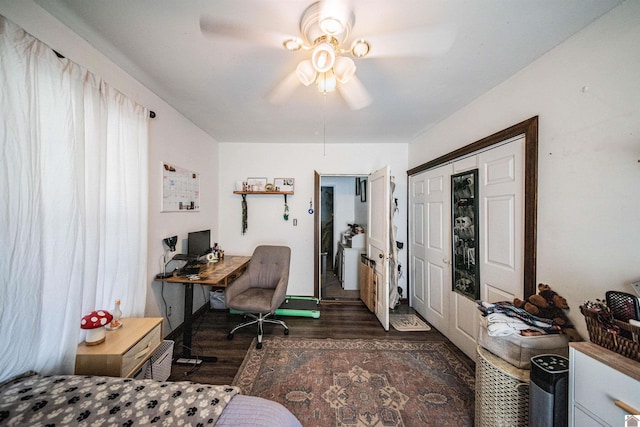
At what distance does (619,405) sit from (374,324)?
206 centimetres

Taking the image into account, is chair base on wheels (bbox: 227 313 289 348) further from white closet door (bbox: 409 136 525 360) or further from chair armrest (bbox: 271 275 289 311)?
white closet door (bbox: 409 136 525 360)

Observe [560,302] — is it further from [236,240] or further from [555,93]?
[236,240]

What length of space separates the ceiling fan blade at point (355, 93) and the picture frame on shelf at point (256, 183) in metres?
1.85

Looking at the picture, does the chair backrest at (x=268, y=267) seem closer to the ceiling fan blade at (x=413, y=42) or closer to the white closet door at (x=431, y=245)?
the white closet door at (x=431, y=245)

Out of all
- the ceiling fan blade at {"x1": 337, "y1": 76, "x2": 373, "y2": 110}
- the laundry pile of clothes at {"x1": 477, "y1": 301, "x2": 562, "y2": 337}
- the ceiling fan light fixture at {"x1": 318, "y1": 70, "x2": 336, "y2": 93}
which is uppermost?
the ceiling fan blade at {"x1": 337, "y1": 76, "x2": 373, "y2": 110}

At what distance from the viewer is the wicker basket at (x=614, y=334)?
86 cm

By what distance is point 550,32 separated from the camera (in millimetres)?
1268

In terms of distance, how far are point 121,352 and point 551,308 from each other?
265cm

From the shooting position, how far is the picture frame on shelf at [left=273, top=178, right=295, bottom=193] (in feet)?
11.1

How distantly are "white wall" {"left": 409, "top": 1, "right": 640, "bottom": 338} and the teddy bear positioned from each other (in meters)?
0.04

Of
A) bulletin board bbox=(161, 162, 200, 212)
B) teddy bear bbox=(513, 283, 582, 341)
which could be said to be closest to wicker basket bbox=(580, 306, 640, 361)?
teddy bear bbox=(513, 283, 582, 341)

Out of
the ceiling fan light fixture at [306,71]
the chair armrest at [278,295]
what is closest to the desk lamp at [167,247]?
the chair armrest at [278,295]

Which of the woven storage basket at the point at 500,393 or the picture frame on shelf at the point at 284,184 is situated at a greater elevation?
the picture frame on shelf at the point at 284,184

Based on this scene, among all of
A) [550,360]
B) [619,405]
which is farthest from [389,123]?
[619,405]
